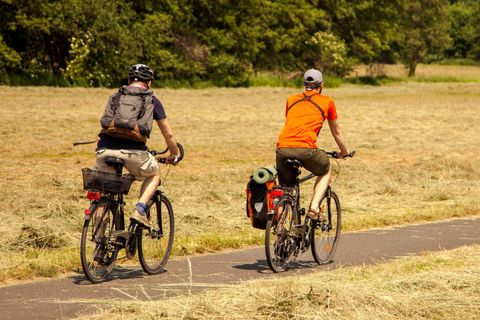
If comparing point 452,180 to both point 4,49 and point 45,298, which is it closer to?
point 45,298

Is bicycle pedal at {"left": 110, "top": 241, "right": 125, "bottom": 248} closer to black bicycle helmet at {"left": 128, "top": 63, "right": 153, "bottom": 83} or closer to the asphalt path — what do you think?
the asphalt path

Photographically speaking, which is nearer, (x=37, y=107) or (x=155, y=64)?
(x=37, y=107)

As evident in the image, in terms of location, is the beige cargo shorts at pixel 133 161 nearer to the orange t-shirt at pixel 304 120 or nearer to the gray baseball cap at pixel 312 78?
the orange t-shirt at pixel 304 120

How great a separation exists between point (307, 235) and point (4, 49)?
3720 centimetres

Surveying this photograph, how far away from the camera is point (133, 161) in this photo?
9961mm

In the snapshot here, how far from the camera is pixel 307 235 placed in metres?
11.2

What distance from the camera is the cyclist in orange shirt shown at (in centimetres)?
1085

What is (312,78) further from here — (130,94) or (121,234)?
(121,234)

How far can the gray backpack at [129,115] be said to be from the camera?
9719mm

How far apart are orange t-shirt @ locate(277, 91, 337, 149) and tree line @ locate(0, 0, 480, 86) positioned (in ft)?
117

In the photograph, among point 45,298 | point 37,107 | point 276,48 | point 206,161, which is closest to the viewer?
point 45,298

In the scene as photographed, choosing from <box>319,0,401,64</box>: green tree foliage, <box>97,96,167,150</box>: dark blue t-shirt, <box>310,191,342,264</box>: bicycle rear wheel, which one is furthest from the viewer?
<box>319,0,401,64</box>: green tree foliage

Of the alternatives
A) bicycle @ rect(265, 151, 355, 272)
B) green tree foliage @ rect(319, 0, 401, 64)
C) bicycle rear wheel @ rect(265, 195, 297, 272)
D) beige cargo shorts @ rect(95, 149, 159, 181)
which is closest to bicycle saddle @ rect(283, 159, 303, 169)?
bicycle @ rect(265, 151, 355, 272)

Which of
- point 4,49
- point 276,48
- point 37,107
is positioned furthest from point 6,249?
point 276,48
